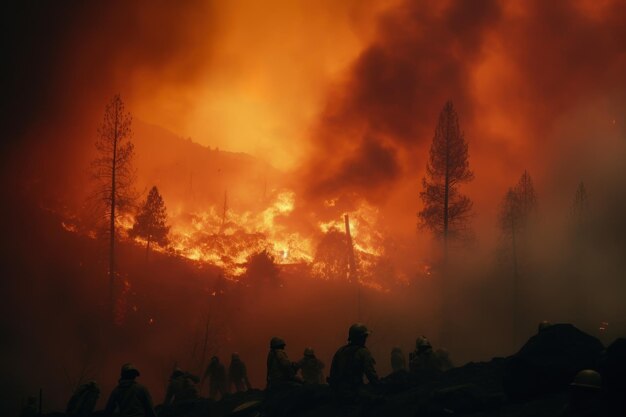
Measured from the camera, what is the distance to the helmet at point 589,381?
9.13m

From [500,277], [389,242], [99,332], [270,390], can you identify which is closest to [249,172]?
[389,242]

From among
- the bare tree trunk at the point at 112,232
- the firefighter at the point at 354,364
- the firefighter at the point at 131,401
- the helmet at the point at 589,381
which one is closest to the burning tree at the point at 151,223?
the bare tree trunk at the point at 112,232

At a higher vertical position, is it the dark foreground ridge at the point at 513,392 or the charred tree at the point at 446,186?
the charred tree at the point at 446,186

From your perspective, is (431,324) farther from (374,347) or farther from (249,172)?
(249,172)

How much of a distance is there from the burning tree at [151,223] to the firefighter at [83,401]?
50832mm

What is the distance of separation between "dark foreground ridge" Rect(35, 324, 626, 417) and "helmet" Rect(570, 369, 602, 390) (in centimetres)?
2

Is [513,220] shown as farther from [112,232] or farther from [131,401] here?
[131,401]

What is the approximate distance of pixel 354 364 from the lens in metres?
12.9

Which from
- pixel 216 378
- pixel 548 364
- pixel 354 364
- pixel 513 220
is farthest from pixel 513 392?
pixel 513 220

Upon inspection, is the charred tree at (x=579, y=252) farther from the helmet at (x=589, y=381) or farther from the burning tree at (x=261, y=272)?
the helmet at (x=589, y=381)

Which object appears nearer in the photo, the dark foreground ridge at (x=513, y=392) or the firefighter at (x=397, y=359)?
the dark foreground ridge at (x=513, y=392)

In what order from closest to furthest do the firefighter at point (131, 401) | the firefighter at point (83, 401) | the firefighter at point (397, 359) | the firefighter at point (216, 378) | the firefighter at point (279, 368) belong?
the firefighter at point (131, 401)
the firefighter at point (83, 401)
the firefighter at point (279, 368)
the firefighter at point (397, 359)
the firefighter at point (216, 378)

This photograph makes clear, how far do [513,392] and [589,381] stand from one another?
8.87 feet

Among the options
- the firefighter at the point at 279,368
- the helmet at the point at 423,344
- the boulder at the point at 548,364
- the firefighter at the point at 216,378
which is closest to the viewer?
the boulder at the point at 548,364
